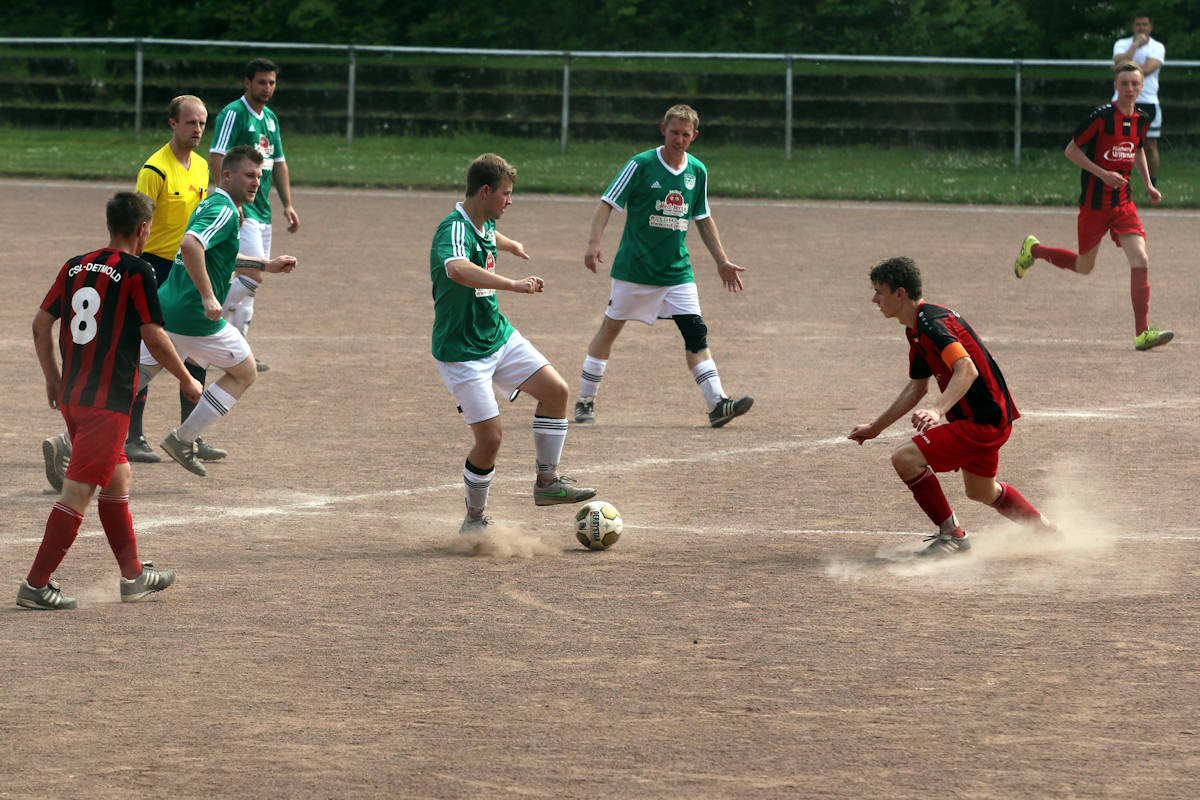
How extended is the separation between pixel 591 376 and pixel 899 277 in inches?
165

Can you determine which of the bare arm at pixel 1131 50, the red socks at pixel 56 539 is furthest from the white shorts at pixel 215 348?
the bare arm at pixel 1131 50

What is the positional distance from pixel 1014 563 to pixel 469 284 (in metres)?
2.92

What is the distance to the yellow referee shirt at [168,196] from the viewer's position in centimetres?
1060

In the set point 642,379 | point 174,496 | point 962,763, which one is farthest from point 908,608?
point 642,379

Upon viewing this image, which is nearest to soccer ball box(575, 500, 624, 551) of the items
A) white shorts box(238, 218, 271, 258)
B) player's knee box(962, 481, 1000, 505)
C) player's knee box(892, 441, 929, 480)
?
player's knee box(892, 441, 929, 480)

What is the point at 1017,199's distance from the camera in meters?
25.9

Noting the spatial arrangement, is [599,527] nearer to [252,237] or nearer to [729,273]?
[729,273]

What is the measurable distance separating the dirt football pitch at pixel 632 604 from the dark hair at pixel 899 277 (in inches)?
51.3

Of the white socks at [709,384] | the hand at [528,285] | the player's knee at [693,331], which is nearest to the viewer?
the hand at [528,285]

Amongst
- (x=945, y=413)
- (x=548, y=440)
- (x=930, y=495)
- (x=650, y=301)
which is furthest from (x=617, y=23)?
(x=945, y=413)

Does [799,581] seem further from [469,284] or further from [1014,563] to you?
[469,284]

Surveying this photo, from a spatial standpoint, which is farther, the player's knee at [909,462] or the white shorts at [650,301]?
the white shorts at [650,301]

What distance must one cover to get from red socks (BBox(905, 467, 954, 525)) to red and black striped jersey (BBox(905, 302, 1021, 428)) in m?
0.32

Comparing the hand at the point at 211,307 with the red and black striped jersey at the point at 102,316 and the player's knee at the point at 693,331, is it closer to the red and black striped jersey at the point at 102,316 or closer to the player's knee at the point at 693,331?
the red and black striped jersey at the point at 102,316
